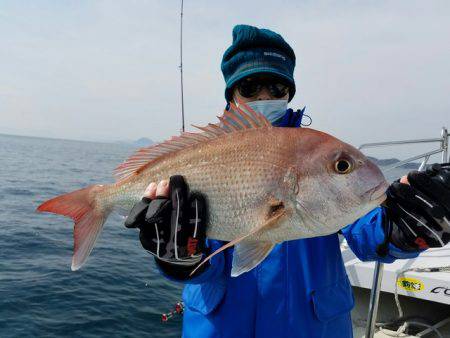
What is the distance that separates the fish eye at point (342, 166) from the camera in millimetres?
1802

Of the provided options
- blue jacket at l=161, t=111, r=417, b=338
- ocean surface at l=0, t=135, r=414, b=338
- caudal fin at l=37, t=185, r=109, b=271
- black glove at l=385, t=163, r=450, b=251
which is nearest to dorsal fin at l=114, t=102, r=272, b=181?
caudal fin at l=37, t=185, r=109, b=271

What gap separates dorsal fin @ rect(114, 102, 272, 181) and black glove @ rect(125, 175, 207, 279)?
26cm

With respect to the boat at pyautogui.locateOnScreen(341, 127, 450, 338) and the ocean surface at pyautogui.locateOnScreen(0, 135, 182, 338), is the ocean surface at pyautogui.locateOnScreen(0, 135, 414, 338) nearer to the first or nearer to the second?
the ocean surface at pyautogui.locateOnScreen(0, 135, 182, 338)

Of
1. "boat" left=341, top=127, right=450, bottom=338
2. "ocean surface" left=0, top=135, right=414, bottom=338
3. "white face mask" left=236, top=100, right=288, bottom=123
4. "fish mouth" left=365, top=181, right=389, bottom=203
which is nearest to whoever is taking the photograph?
"fish mouth" left=365, top=181, right=389, bottom=203

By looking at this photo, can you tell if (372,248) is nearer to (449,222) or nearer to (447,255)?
(449,222)

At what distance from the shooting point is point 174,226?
6.99 feet

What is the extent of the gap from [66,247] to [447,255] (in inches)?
391

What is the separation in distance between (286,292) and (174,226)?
32.2 inches

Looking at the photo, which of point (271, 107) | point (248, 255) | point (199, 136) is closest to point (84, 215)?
point (199, 136)

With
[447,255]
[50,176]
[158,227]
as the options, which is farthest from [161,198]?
[50,176]

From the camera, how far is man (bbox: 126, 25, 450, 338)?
2072 millimetres

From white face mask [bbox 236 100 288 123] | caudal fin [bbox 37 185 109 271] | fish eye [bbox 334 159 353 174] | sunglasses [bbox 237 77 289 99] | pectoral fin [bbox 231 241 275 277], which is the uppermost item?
sunglasses [bbox 237 77 289 99]

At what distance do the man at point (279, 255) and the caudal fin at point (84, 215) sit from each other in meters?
0.39

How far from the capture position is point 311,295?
233cm
